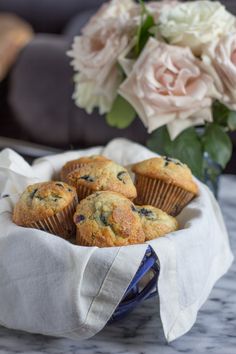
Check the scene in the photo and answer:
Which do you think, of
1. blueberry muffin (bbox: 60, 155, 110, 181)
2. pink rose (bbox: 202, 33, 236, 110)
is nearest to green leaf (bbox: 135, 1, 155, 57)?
pink rose (bbox: 202, 33, 236, 110)

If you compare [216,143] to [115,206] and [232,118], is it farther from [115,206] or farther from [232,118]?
[115,206]

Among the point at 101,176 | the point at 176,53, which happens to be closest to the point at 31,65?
the point at 176,53

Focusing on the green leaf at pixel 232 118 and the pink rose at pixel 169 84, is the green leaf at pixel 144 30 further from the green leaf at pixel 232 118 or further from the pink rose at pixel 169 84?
the green leaf at pixel 232 118

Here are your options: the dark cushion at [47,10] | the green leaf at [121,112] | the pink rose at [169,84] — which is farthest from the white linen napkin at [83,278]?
the dark cushion at [47,10]

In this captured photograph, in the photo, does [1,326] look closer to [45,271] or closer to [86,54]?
[45,271]

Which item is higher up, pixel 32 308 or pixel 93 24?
pixel 93 24

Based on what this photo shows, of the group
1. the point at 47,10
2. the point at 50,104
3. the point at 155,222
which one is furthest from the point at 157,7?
the point at 47,10

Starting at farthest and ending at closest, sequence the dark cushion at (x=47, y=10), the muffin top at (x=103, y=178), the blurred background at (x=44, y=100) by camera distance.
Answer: the dark cushion at (x=47, y=10), the blurred background at (x=44, y=100), the muffin top at (x=103, y=178)
